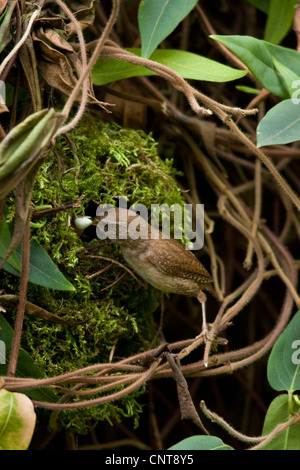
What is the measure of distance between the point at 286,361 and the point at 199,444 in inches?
12.3

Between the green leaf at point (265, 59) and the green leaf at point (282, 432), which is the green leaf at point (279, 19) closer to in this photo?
the green leaf at point (265, 59)

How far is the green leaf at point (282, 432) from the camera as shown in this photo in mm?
1315

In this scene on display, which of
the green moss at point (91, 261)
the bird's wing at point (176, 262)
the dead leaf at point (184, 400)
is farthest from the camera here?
the bird's wing at point (176, 262)

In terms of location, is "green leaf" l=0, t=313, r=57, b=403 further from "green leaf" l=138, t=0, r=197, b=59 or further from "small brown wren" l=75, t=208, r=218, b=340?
"green leaf" l=138, t=0, r=197, b=59

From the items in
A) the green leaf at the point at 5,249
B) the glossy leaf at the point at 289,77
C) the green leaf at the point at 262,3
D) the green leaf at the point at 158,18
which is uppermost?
the green leaf at the point at 262,3

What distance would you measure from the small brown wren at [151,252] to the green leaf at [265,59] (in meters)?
0.47

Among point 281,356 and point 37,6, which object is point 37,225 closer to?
point 37,6

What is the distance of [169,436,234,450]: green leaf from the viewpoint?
3.92 ft

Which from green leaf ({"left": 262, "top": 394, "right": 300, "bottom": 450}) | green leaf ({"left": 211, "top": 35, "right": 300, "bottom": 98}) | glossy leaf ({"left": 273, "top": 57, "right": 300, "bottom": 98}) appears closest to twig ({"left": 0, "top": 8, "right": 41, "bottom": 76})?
green leaf ({"left": 211, "top": 35, "right": 300, "bottom": 98})

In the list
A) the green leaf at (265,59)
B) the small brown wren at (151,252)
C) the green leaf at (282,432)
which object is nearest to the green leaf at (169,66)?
the green leaf at (265,59)

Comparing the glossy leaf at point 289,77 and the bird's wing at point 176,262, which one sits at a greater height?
the glossy leaf at point 289,77

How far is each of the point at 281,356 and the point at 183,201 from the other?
1.72 feet

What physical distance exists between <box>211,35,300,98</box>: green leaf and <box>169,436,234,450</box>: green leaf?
85cm
